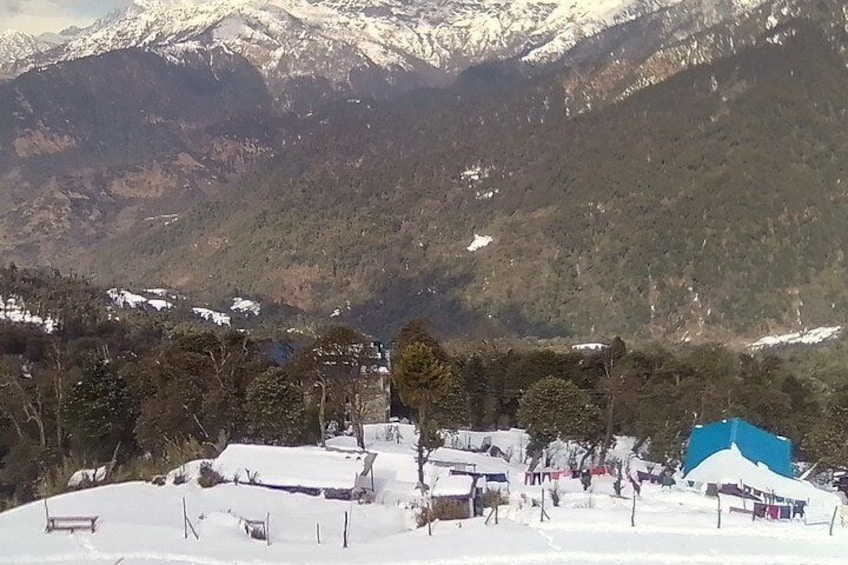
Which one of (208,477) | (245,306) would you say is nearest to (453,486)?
(208,477)

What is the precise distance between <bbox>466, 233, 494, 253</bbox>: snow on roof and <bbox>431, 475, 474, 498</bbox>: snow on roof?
528ft

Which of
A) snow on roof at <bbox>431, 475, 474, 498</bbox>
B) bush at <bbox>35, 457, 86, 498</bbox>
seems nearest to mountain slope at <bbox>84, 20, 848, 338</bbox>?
bush at <bbox>35, 457, 86, 498</bbox>

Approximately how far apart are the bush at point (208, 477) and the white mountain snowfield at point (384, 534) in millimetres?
391

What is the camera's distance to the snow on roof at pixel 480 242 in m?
192

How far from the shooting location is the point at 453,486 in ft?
97.3

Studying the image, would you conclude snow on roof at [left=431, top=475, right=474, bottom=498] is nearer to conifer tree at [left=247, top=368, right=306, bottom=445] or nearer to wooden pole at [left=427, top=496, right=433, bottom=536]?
wooden pole at [left=427, top=496, right=433, bottom=536]

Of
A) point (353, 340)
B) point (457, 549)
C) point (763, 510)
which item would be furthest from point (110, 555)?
point (353, 340)

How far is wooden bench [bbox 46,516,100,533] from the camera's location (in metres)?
23.2

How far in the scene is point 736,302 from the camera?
14425cm

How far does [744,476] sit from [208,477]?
77.7 feet

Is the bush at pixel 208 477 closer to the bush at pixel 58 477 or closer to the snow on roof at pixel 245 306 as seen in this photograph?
the bush at pixel 58 477

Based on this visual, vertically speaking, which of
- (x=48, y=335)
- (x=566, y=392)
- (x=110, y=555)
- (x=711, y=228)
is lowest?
(x=110, y=555)

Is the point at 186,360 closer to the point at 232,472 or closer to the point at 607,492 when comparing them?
the point at 232,472

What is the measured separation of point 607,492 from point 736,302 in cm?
12020
